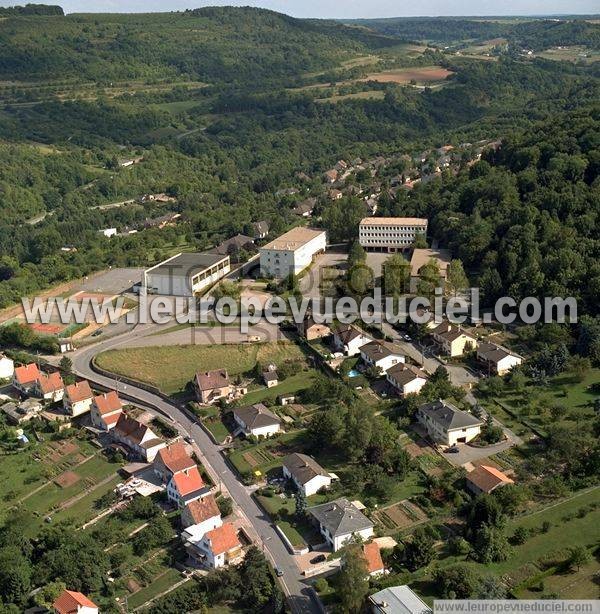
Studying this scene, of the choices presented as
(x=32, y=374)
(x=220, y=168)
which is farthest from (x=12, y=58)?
→ (x=32, y=374)

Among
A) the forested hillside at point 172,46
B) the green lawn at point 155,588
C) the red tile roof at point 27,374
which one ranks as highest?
the forested hillside at point 172,46

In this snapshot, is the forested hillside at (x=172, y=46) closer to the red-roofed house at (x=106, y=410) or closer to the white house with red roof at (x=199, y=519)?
the red-roofed house at (x=106, y=410)

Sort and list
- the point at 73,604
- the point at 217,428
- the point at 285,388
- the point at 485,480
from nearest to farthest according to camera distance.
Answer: the point at 73,604 < the point at 485,480 < the point at 217,428 < the point at 285,388

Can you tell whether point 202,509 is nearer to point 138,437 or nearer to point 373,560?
point 373,560

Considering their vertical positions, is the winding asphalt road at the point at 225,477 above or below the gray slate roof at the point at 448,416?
below

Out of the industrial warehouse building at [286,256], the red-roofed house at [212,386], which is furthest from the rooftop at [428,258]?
the red-roofed house at [212,386]

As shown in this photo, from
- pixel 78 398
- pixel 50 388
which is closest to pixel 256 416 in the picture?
pixel 78 398

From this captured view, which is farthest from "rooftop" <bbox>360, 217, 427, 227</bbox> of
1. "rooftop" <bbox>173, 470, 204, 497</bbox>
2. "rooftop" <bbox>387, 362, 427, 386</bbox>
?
"rooftop" <bbox>173, 470, 204, 497</bbox>
